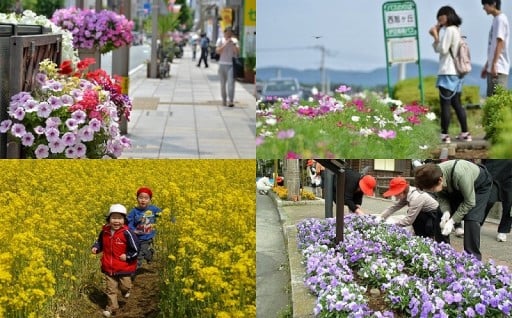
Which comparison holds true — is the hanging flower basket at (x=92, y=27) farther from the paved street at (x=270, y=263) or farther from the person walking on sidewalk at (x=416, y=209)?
the person walking on sidewalk at (x=416, y=209)

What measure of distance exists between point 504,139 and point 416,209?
72 cm

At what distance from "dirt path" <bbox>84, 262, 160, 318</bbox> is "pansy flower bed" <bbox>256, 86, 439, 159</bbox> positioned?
769 mm

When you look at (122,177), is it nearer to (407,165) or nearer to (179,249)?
(179,249)

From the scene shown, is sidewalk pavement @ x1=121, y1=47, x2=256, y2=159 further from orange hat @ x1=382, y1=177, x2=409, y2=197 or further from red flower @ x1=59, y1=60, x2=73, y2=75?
orange hat @ x1=382, y1=177, x2=409, y2=197

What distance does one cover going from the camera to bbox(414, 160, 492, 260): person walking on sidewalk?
3.46m

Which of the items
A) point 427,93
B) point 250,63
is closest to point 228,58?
point 250,63

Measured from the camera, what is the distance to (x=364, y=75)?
3994 mm

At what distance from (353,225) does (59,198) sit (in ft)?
4.49

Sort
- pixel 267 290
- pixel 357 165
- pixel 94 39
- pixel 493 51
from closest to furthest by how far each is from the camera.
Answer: pixel 267 290
pixel 357 165
pixel 493 51
pixel 94 39

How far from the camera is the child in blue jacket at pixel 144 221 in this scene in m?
3.67

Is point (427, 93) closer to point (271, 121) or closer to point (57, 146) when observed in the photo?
point (271, 121)

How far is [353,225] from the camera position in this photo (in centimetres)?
361

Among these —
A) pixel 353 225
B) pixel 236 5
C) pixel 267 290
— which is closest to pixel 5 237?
pixel 267 290

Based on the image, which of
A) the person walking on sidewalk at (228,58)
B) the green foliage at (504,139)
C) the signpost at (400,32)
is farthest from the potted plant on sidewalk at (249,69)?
the green foliage at (504,139)
